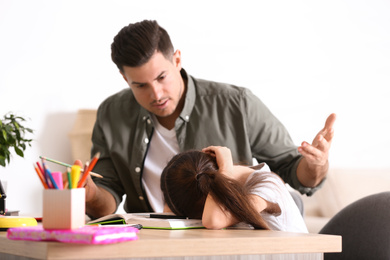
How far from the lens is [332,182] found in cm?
330

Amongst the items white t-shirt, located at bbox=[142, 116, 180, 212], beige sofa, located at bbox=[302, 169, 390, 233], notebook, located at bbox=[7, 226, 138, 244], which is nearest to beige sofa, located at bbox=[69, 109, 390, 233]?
beige sofa, located at bbox=[302, 169, 390, 233]

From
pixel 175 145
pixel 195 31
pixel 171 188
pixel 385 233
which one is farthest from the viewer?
pixel 195 31

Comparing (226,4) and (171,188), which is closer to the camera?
(171,188)

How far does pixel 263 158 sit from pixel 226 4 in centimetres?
157

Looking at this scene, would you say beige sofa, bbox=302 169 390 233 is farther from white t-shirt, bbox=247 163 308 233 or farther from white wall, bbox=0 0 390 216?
white t-shirt, bbox=247 163 308 233

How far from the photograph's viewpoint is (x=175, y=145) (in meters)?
2.12

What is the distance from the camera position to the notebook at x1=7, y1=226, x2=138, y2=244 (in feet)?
2.64

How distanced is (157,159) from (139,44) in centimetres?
44

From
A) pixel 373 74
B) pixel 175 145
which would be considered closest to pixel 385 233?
pixel 175 145

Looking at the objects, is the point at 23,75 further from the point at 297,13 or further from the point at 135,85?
the point at 297,13

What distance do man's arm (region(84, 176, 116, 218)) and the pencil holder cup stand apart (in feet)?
2.98

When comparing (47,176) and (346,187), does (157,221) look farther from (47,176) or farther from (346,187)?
(346,187)

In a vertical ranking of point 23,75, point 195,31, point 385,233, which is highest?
point 195,31

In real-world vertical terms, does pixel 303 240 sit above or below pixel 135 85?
below
